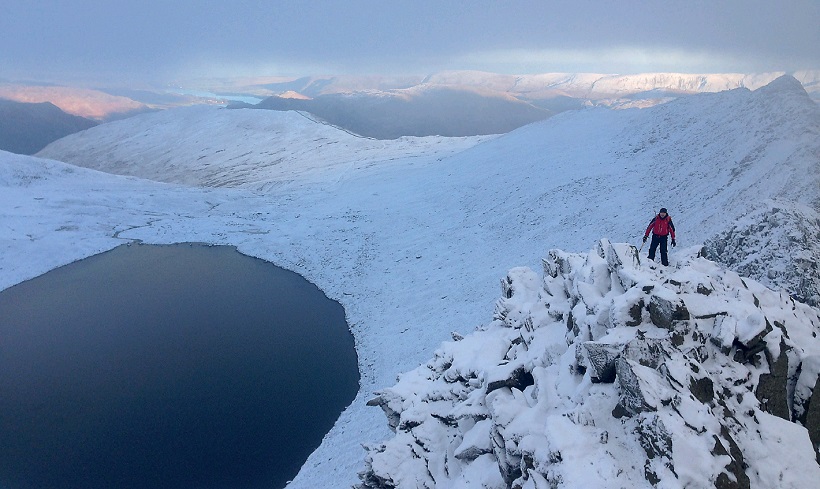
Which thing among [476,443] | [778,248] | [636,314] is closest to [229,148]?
[476,443]

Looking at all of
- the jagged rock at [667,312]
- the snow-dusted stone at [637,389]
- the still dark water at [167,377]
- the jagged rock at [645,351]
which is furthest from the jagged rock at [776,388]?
the still dark water at [167,377]

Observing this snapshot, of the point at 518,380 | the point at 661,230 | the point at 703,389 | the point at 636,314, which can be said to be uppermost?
the point at 661,230

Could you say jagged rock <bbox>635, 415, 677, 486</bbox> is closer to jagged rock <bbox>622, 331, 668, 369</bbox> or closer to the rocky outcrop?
jagged rock <bbox>622, 331, 668, 369</bbox>

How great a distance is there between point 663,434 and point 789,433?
338 centimetres

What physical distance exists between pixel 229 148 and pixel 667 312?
110063 millimetres

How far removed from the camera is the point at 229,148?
10538 centimetres

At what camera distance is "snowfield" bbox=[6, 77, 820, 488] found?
27908 mm

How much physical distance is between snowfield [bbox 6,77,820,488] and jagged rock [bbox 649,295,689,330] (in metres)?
2.99

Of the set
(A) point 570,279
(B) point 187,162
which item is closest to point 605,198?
(A) point 570,279

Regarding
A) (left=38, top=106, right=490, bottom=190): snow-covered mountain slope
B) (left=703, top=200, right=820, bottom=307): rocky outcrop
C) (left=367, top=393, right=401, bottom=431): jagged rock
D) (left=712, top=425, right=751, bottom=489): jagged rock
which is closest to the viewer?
(left=712, top=425, right=751, bottom=489): jagged rock

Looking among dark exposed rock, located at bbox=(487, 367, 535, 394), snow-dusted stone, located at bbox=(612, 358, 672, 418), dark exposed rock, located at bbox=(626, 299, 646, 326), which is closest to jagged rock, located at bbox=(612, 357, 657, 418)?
snow-dusted stone, located at bbox=(612, 358, 672, 418)

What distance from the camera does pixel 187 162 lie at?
101562mm

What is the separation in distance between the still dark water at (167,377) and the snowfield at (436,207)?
2627mm

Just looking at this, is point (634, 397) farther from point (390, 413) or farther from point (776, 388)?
point (390, 413)
